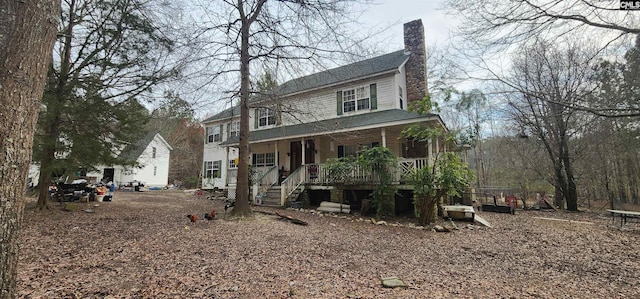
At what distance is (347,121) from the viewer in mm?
12594

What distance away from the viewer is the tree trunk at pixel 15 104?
181cm

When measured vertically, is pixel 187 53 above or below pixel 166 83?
above

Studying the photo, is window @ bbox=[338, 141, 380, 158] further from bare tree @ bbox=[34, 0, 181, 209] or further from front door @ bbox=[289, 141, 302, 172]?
bare tree @ bbox=[34, 0, 181, 209]

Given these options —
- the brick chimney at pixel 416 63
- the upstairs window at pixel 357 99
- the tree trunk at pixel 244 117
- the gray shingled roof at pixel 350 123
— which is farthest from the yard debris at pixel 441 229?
the brick chimney at pixel 416 63

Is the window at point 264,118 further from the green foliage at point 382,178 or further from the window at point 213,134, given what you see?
the green foliage at point 382,178

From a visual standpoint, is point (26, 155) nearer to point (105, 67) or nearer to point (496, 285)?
point (496, 285)

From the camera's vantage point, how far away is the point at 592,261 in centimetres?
531

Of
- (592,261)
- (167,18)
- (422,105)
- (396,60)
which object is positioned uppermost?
(396,60)

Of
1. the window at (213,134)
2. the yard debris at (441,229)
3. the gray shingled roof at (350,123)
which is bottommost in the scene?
the yard debris at (441,229)

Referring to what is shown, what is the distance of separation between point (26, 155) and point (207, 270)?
2.78 metres

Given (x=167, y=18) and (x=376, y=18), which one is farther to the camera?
(x=167, y=18)

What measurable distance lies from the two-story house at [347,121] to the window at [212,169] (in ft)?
14.2

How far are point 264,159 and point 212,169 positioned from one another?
6186 millimetres

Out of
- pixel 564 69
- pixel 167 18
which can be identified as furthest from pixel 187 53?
pixel 564 69
